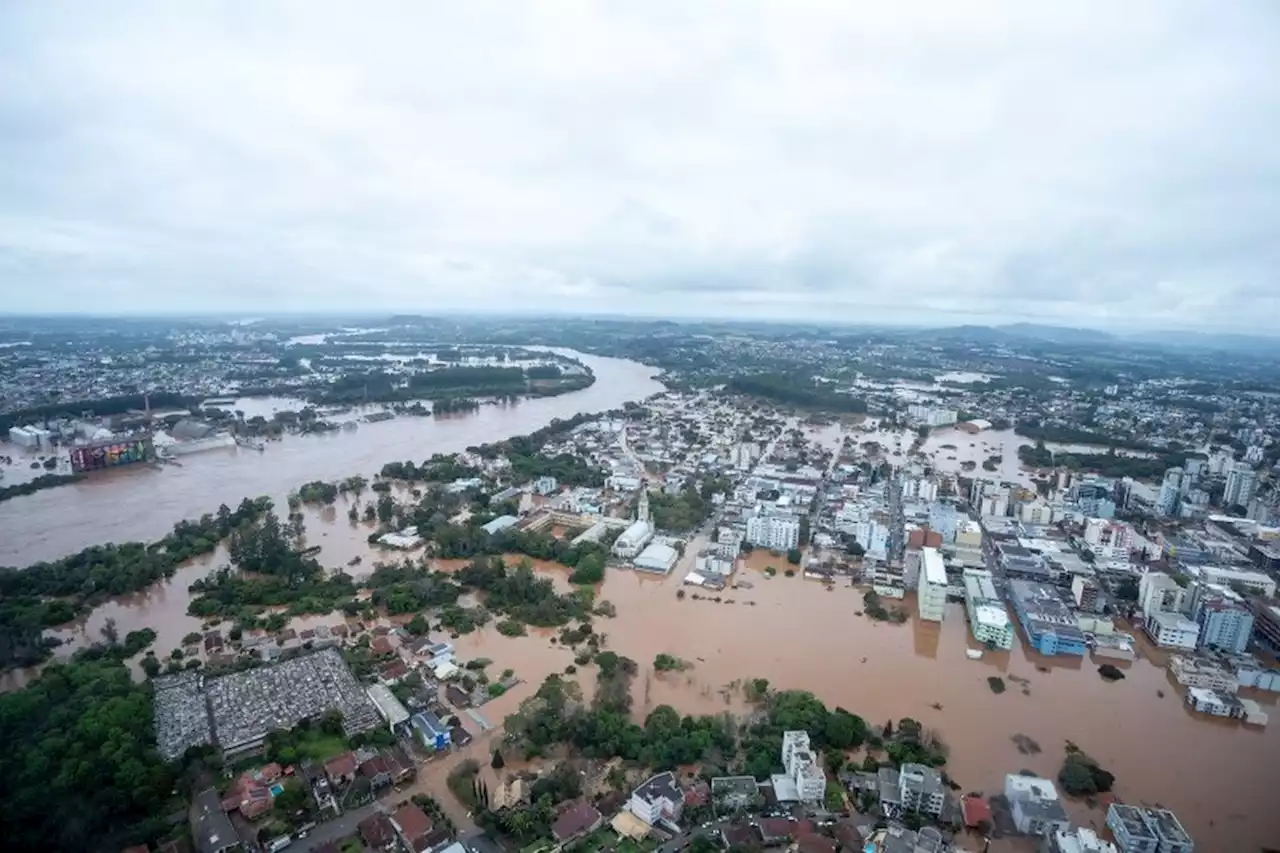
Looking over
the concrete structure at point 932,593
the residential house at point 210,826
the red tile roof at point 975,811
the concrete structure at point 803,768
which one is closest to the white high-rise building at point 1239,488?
the concrete structure at point 932,593

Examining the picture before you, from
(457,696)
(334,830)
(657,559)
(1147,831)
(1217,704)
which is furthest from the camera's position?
(657,559)

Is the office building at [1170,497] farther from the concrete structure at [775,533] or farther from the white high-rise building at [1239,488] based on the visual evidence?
the concrete structure at [775,533]

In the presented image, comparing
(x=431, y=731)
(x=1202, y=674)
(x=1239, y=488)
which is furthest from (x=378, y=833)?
(x=1239, y=488)

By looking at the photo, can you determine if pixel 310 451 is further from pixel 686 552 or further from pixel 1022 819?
pixel 1022 819

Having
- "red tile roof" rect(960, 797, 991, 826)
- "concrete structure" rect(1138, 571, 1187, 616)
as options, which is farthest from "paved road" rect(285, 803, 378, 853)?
"concrete structure" rect(1138, 571, 1187, 616)

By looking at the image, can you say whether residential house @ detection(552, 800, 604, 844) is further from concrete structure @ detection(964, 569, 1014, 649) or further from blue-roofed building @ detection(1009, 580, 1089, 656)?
blue-roofed building @ detection(1009, 580, 1089, 656)

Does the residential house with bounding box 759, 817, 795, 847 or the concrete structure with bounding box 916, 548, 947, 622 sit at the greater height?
the concrete structure with bounding box 916, 548, 947, 622

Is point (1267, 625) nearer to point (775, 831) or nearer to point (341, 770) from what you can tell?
point (775, 831)
